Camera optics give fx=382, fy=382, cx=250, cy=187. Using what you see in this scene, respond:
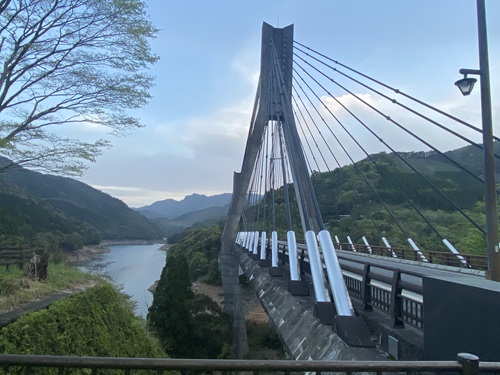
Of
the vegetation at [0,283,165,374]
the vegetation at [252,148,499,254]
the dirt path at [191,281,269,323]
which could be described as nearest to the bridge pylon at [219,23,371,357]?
the vegetation at [0,283,165,374]

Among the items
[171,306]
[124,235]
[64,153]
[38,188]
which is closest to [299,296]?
[64,153]

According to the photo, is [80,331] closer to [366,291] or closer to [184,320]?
[366,291]

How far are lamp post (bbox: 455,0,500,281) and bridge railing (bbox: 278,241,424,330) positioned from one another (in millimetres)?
1890

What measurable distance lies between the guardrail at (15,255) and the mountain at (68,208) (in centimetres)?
4517

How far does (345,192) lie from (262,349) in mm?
30978

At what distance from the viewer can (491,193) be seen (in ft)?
20.6

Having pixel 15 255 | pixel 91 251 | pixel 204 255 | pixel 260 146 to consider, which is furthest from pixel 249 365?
pixel 91 251

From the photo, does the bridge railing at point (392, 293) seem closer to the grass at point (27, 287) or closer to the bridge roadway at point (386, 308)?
the bridge roadway at point (386, 308)

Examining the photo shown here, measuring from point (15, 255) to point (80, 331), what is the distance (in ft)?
18.7

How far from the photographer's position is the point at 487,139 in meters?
6.31

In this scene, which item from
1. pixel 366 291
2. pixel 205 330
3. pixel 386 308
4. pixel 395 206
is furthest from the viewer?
pixel 395 206

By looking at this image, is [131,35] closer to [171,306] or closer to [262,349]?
[171,306]

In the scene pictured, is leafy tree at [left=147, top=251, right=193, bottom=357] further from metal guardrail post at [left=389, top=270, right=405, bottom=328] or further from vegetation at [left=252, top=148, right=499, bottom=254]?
metal guardrail post at [left=389, top=270, right=405, bottom=328]

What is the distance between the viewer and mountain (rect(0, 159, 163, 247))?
56281 mm
